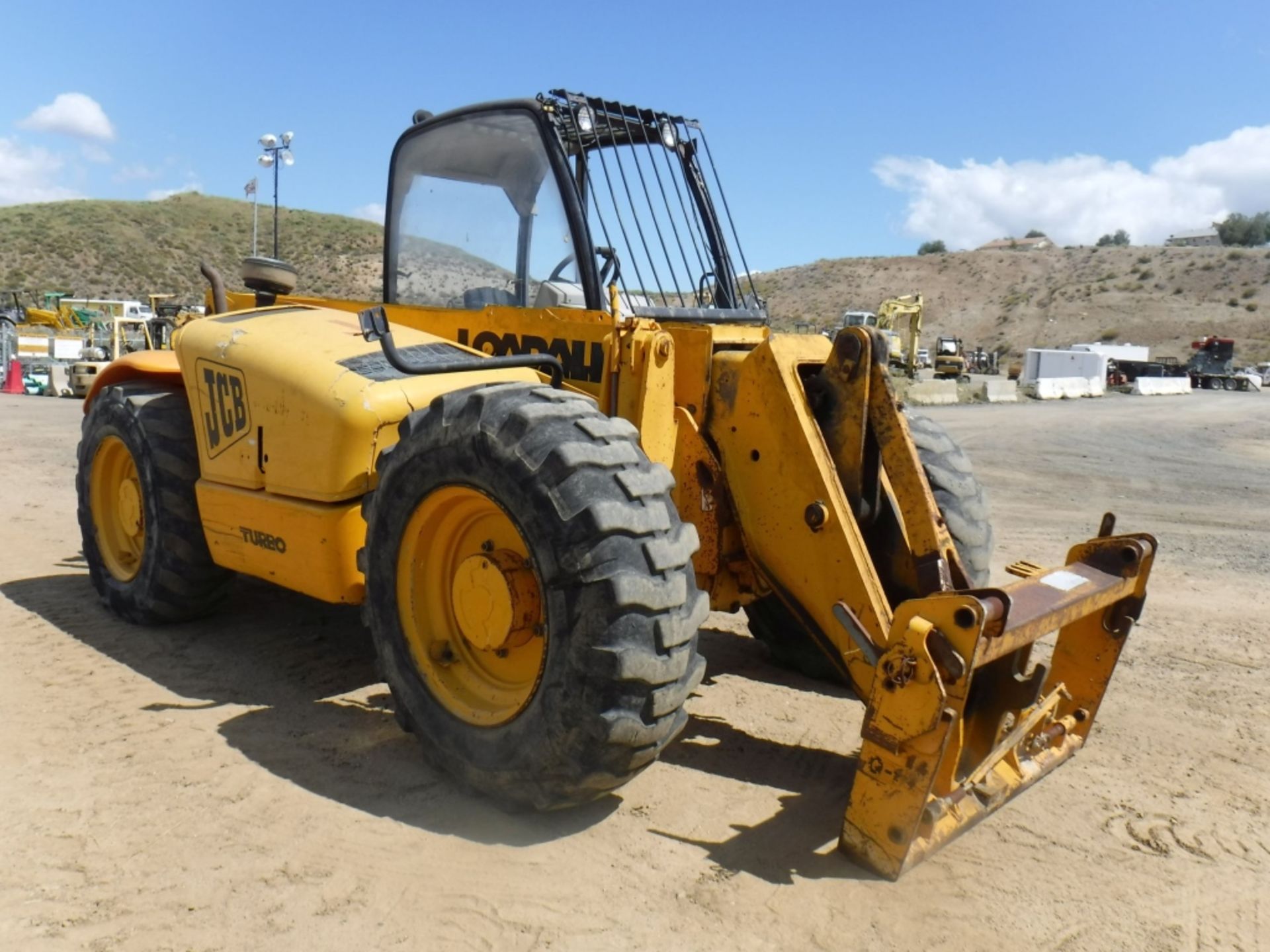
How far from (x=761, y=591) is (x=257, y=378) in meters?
2.29

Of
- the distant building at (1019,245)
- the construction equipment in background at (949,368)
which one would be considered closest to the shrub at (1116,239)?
the distant building at (1019,245)

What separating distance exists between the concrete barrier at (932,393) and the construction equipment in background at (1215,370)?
20.0 m

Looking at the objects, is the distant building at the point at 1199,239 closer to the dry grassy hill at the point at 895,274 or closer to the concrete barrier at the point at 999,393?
the dry grassy hill at the point at 895,274

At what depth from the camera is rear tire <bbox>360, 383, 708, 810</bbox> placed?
121 inches

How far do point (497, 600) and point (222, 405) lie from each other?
2015 mm

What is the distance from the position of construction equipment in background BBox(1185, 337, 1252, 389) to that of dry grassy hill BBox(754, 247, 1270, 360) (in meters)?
11.5

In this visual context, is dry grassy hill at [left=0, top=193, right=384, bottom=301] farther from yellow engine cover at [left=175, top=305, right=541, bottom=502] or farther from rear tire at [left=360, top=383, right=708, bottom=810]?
rear tire at [left=360, top=383, right=708, bottom=810]

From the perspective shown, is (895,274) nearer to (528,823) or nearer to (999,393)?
(999,393)

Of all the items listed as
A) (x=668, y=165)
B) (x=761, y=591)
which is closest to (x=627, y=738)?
(x=761, y=591)

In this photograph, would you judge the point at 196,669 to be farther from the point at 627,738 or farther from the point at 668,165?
the point at 668,165

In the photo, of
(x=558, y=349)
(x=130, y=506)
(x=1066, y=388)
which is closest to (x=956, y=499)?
(x=558, y=349)

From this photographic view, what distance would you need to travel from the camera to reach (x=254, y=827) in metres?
3.39

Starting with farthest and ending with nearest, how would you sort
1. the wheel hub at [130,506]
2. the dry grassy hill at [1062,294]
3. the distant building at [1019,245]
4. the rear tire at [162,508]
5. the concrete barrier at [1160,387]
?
1. the distant building at [1019,245]
2. the dry grassy hill at [1062,294]
3. the concrete barrier at [1160,387]
4. the wheel hub at [130,506]
5. the rear tire at [162,508]

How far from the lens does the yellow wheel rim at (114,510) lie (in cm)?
557
